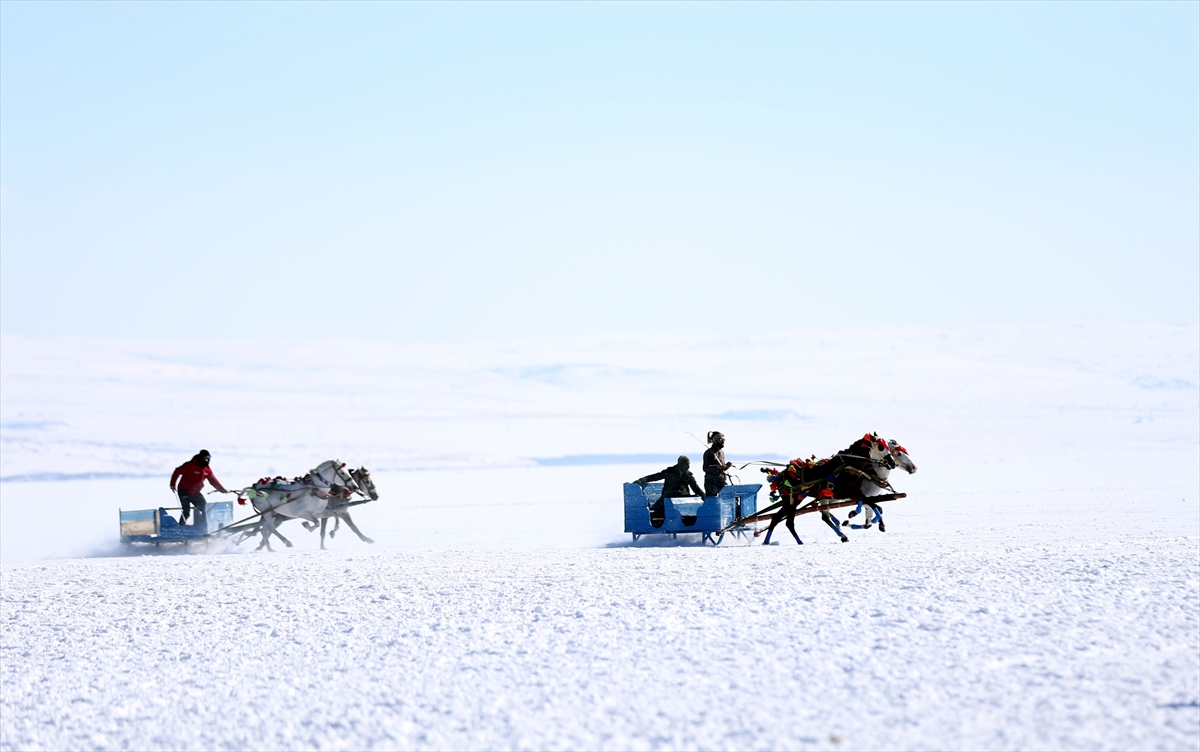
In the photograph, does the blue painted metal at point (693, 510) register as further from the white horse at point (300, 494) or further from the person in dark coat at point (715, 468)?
the white horse at point (300, 494)

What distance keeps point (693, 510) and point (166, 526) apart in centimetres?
915

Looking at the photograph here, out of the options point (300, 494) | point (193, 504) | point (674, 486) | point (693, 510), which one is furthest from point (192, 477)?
point (693, 510)

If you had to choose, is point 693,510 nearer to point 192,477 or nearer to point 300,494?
point 300,494

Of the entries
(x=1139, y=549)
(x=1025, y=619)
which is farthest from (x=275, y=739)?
(x=1139, y=549)

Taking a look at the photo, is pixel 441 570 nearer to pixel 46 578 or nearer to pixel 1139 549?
pixel 46 578

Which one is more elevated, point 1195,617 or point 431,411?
point 431,411

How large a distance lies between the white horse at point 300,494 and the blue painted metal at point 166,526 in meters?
0.62

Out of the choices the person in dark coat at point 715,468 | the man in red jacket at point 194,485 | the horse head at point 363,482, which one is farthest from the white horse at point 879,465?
the man in red jacket at point 194,485

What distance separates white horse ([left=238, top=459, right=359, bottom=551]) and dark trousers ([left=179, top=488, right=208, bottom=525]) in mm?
712

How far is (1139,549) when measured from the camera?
528 inches

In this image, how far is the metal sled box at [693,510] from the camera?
58.4 feet

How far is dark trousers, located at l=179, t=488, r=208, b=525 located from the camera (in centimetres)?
2152

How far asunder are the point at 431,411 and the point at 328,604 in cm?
9302

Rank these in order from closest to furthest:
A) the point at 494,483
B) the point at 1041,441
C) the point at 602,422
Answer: the point at 494,483
the point at 1041,441
the point at 602,422
